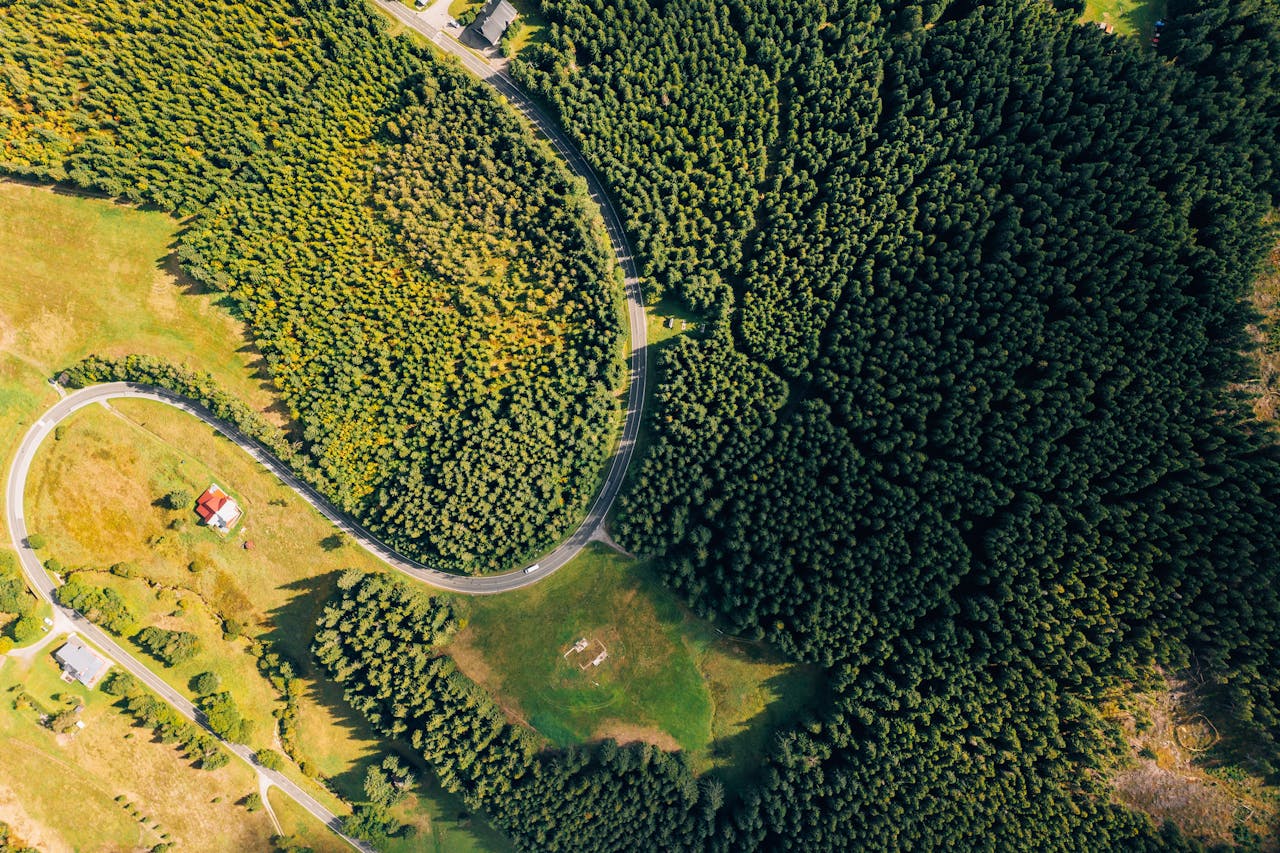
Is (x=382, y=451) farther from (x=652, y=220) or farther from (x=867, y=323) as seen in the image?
(x=867, y=323)

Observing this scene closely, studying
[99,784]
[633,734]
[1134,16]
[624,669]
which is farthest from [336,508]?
[1134,16]

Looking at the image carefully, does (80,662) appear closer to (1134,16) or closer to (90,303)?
(90,303)

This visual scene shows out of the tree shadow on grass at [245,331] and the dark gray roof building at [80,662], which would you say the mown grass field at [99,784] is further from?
the tree shadow on grass at [245,331]

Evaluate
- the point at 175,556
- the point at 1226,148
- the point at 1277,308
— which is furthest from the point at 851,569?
the point at 175,556

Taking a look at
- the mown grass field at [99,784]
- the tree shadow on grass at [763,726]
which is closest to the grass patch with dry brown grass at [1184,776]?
the tree shadow on grass at [763,726]

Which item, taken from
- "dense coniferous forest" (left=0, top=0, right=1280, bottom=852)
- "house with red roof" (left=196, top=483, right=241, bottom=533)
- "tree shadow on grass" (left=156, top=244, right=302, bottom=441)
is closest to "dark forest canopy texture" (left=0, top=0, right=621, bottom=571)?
"dense coniferous forest" (left=0, top=0, right=1280, bottom=852)

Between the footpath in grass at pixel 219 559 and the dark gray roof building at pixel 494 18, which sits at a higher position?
the dark gray roof building at pixel 494 18
